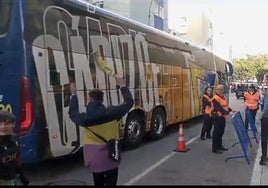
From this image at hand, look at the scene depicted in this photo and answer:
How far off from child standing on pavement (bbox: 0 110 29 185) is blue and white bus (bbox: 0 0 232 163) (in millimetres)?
2684

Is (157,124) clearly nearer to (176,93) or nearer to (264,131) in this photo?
(176,93)

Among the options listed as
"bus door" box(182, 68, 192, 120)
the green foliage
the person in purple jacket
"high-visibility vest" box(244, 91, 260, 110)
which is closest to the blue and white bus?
the person in purple jacket

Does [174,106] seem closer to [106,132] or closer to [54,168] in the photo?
[54,168]

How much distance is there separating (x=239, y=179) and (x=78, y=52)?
144 inches

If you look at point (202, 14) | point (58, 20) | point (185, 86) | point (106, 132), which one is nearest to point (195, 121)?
point (185, 86)

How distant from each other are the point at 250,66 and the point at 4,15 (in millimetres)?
92780

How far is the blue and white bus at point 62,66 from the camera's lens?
6957 mm

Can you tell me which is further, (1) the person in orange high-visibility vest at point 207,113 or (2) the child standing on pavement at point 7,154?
(1) the person in orange high-visibility vest at point 207,113

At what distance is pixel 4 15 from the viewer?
7.04 meters

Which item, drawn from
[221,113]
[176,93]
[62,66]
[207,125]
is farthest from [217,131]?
[62,66]

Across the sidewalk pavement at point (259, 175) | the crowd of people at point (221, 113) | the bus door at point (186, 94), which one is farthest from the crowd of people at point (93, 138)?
the bus door at point (186, 94)

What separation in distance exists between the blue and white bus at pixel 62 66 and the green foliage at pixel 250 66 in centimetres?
8288

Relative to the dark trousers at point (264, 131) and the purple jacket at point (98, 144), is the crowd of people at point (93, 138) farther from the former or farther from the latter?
the dark trousers at point (264, 131)

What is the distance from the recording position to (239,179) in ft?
25.9
